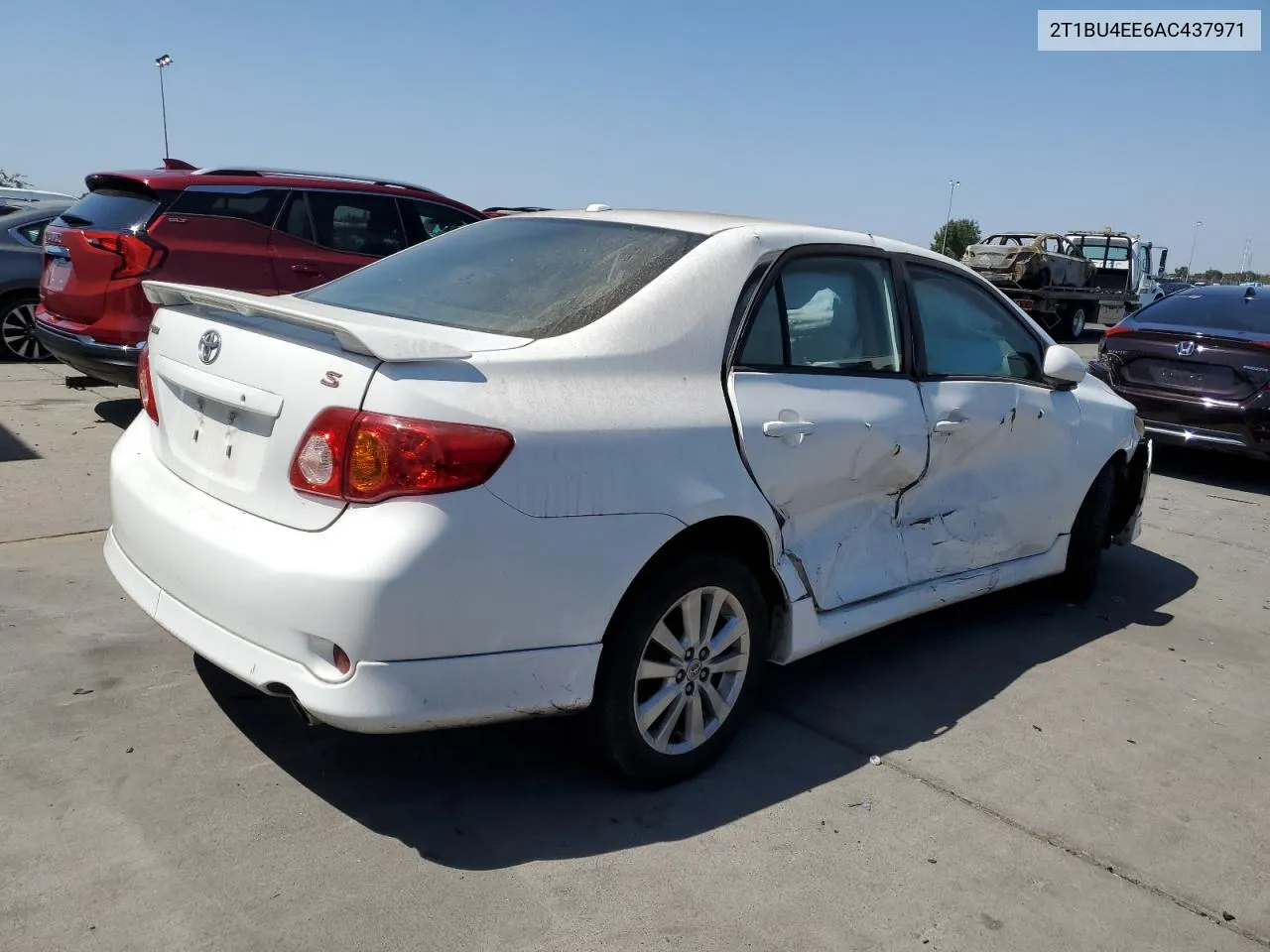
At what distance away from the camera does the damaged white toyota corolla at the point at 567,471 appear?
8.81 ft

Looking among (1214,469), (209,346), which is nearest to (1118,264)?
(1214,469)

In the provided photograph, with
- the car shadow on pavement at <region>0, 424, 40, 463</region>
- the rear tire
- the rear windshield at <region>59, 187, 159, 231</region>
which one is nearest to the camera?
the rear tire

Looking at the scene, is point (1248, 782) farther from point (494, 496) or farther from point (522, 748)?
point (494, 496)

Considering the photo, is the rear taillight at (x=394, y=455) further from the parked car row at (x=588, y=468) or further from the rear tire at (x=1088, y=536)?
the rear tire at (x=1088, y=536)

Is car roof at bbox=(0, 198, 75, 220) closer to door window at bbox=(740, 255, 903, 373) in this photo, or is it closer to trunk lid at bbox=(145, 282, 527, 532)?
trunk lid at bbox=(145, 282, 527, 532)

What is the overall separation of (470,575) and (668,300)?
1.09m

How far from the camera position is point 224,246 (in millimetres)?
7406

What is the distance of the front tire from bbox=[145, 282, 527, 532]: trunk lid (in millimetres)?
830

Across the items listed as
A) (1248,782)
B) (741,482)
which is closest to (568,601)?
(741,482)

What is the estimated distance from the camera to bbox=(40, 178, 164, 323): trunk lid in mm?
7082

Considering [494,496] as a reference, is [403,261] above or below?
above

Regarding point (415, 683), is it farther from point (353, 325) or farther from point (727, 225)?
point (727, 225)

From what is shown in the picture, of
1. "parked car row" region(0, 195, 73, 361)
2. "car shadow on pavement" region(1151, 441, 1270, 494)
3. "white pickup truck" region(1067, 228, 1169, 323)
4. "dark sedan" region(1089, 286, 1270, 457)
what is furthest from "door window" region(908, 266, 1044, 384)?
"white pickup truck" region(1067, 228, 1169, 323)

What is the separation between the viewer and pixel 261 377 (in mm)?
2904
